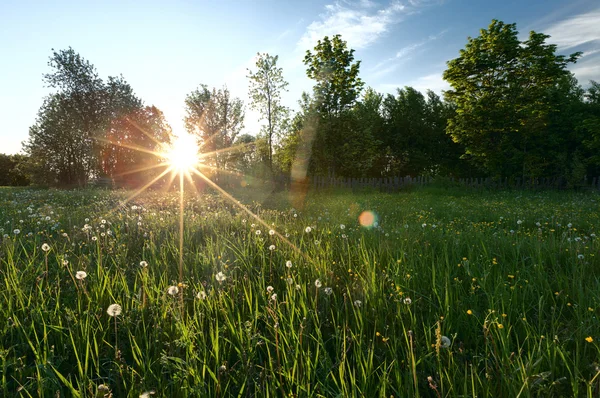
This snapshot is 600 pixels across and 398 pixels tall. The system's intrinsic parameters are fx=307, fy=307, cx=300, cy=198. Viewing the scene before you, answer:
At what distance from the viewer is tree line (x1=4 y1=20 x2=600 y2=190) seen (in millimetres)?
26688

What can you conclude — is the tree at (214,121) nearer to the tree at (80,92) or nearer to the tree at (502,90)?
the tree at (80,92)

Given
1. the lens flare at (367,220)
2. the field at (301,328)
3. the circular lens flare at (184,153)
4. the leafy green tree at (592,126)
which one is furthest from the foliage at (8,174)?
the leafy green tree at (592,126)

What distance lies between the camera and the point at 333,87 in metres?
24.8

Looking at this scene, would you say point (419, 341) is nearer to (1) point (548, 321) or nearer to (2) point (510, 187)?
(1) point (548, 321)

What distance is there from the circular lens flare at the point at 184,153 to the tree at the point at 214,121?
3.28 feet

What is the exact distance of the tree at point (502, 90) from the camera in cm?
2820

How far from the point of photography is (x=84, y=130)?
31000 millimetres

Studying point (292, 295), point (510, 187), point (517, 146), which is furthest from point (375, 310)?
point (517, 146)

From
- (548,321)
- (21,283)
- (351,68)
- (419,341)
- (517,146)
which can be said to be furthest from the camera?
(517,146)

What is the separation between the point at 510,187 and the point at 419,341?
28.9 meters

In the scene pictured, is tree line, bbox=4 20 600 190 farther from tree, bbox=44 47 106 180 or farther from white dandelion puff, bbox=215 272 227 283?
white dandelion puff, bbox=215 272 227 283

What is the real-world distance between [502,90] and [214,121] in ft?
109

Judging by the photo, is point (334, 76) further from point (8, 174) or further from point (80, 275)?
point (8, 174)

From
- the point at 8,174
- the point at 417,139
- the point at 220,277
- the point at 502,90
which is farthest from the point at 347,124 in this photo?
the point at 8,174
